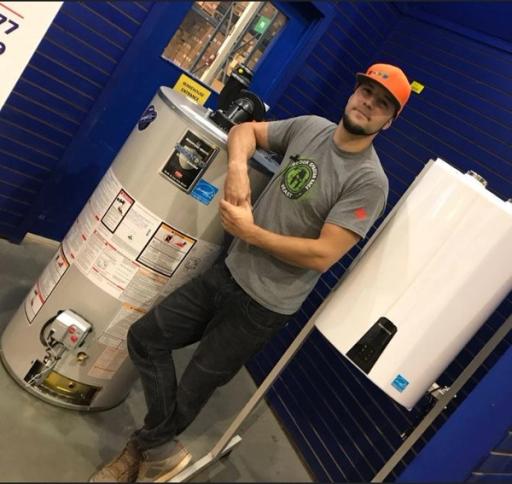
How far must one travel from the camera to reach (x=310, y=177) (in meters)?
1.66

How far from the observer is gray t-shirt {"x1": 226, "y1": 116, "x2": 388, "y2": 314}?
1599 mm

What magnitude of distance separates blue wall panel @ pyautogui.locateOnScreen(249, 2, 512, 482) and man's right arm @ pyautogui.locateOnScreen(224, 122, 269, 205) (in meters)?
1.42

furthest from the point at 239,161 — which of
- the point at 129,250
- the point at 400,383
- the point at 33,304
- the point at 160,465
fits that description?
the point at 160,465

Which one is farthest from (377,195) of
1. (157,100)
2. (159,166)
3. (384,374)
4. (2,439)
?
(2,439)

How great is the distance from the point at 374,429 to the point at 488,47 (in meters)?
2.41

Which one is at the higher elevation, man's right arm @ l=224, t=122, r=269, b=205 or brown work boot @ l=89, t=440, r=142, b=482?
man's right arm @ l=224, t=122, r=269, b=205

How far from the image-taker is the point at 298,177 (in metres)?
1.69

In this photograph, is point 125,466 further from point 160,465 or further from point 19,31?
point 19,31

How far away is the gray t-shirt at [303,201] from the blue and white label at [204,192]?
190 millimetres

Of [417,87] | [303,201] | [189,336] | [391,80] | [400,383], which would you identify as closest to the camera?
[391,80]

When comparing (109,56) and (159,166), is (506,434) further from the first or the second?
(109,56)

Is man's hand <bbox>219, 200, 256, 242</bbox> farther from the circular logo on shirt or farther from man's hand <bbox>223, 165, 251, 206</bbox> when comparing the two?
the circular logo on shirt

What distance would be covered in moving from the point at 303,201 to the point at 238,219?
10.2 inches

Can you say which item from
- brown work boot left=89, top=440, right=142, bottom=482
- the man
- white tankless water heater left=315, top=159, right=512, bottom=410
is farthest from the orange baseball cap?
brown work boot left=89, top=440, right=142, bottom=482
